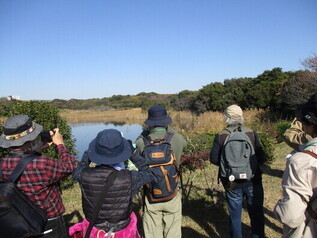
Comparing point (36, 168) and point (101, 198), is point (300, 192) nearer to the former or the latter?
point (101, 198)

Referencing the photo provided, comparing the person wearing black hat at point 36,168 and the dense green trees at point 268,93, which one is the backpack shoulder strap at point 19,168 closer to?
the person wearing black hat at point 36,168

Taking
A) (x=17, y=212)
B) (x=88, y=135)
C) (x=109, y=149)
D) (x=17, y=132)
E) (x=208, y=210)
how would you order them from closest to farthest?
(x=17, y=212)
(x=109, y=149)
(x=17, y=132)
(x=208, y=210)
(x=88, y=135)

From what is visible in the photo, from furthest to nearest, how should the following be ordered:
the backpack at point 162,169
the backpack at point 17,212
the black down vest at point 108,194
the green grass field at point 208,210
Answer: the green grass field at point 208,210
the backpack at point 162,169
the black down vest at point 108,194
the backpack at point 17,212

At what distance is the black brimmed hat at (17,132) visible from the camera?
1.93 m

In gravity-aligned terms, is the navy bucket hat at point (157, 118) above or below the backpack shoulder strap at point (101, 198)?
above

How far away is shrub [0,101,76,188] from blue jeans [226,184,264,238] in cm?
398

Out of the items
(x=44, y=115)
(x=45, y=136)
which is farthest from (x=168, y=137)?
(x=44, y=115)

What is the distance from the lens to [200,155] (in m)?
7.02

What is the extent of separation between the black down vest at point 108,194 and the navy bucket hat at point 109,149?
8cm

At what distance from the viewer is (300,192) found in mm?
1330

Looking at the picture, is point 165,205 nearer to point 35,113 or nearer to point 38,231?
point 38,231

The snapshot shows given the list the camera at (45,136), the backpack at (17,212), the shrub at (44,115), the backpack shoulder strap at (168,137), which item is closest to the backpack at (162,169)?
the backpack shoulder strap at (168,137)

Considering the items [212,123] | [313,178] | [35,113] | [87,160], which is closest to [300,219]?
[313,178]

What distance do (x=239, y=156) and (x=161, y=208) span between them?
1.05 meters
